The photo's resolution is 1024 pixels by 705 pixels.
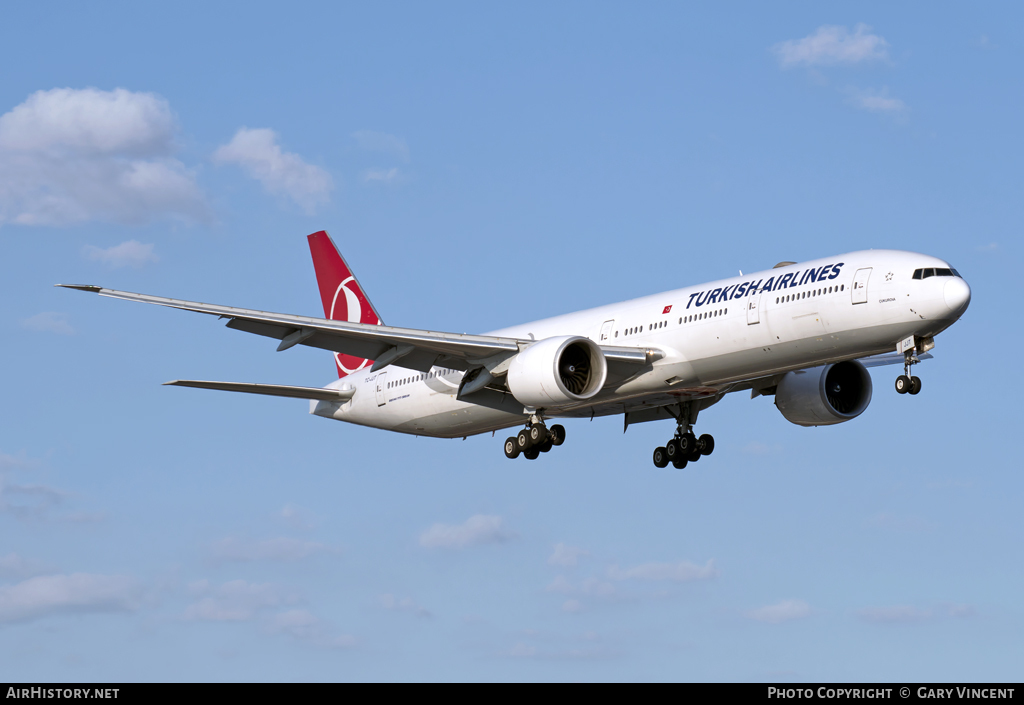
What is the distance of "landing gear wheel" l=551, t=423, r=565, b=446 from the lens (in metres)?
42.2

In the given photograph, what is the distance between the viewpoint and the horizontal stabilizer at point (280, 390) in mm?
40219

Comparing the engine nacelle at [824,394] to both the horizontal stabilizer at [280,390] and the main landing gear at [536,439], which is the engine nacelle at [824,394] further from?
the horizontal stabilizer at [280,390]

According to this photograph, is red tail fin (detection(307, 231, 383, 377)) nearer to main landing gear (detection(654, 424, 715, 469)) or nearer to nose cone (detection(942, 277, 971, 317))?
main landing gear (detection(654, 424, 715, 469))

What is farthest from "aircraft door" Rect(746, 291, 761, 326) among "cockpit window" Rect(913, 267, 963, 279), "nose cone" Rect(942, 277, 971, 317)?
"nose cone" Rect(942, 277, 971, 317)

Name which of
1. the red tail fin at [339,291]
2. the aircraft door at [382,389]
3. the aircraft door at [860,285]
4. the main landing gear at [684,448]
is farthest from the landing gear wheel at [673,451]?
the red tail fin at [339,291]

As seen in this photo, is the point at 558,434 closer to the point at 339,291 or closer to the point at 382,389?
the point at 382,389

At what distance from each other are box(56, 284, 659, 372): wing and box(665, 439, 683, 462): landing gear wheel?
22.0 ft

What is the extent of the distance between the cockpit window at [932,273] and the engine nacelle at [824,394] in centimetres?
872

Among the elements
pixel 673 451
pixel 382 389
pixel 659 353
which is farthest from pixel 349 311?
pixel 659 353

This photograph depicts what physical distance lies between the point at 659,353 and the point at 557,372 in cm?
305
